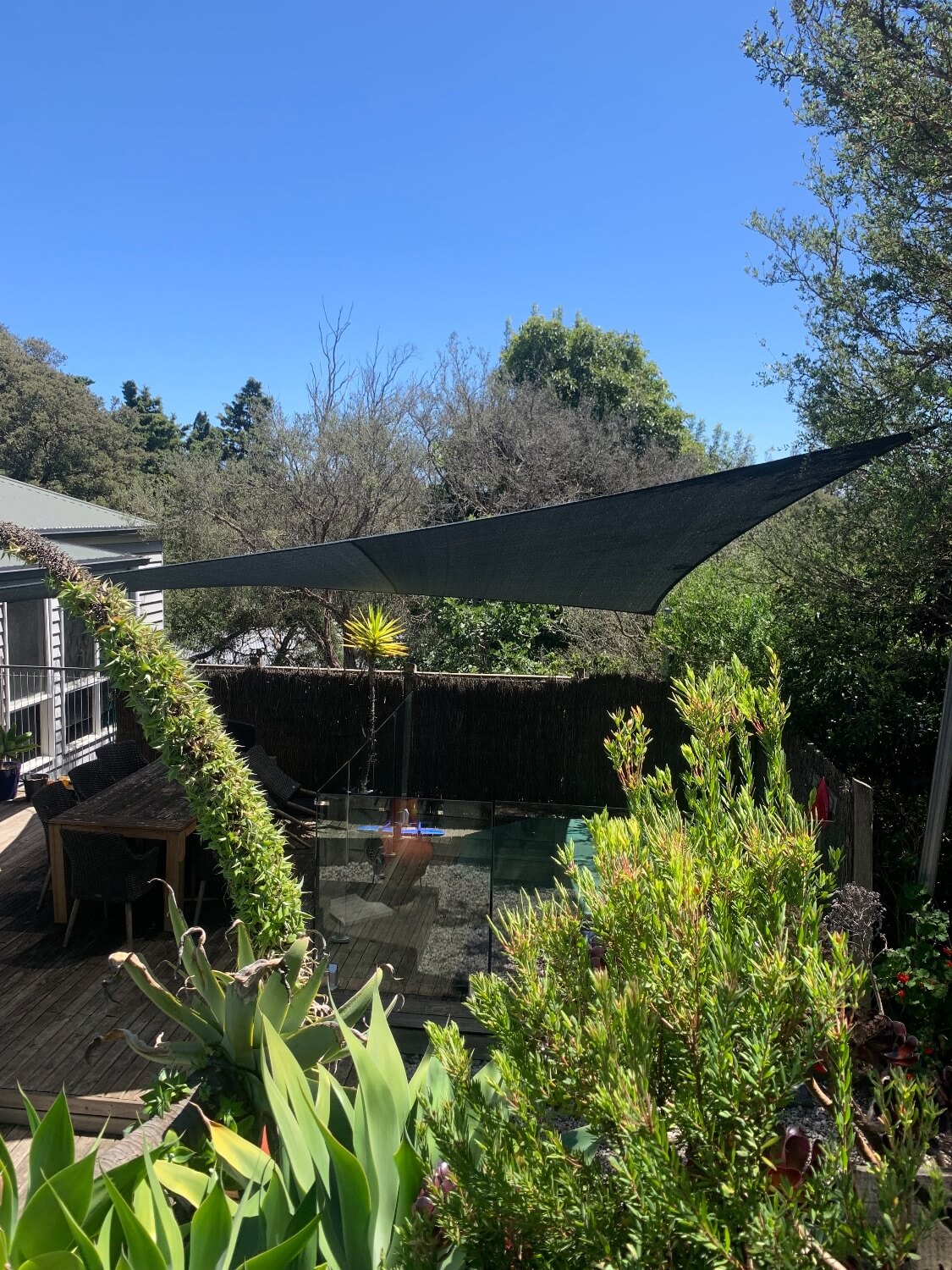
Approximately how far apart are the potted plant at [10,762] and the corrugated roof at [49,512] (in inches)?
85.3

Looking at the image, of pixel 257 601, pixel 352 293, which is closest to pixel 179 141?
pixel 352 293

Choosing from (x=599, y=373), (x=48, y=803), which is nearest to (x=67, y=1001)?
(x=48, y=803)

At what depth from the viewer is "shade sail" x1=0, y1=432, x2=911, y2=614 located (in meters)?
3.98

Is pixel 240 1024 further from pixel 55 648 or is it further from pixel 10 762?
pixel 55 648

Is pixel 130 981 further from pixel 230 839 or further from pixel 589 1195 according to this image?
pixel 589 1195

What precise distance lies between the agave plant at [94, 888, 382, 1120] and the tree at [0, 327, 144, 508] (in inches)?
1017

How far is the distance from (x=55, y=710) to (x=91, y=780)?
12.5ft

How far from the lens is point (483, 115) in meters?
14.8

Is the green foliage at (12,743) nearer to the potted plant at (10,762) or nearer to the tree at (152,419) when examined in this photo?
the potted plant at (10,762)

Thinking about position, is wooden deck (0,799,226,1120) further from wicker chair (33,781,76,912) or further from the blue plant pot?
the blue plant pot

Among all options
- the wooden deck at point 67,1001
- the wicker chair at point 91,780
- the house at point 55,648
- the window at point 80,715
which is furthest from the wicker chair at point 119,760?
the window at point 80,715

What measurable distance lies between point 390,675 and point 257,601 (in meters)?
6.52

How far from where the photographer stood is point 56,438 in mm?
26047

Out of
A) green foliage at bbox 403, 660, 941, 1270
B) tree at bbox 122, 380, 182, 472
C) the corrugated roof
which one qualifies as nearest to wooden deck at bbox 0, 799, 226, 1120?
green foliage at bbox 403, 660, 941, 1270
